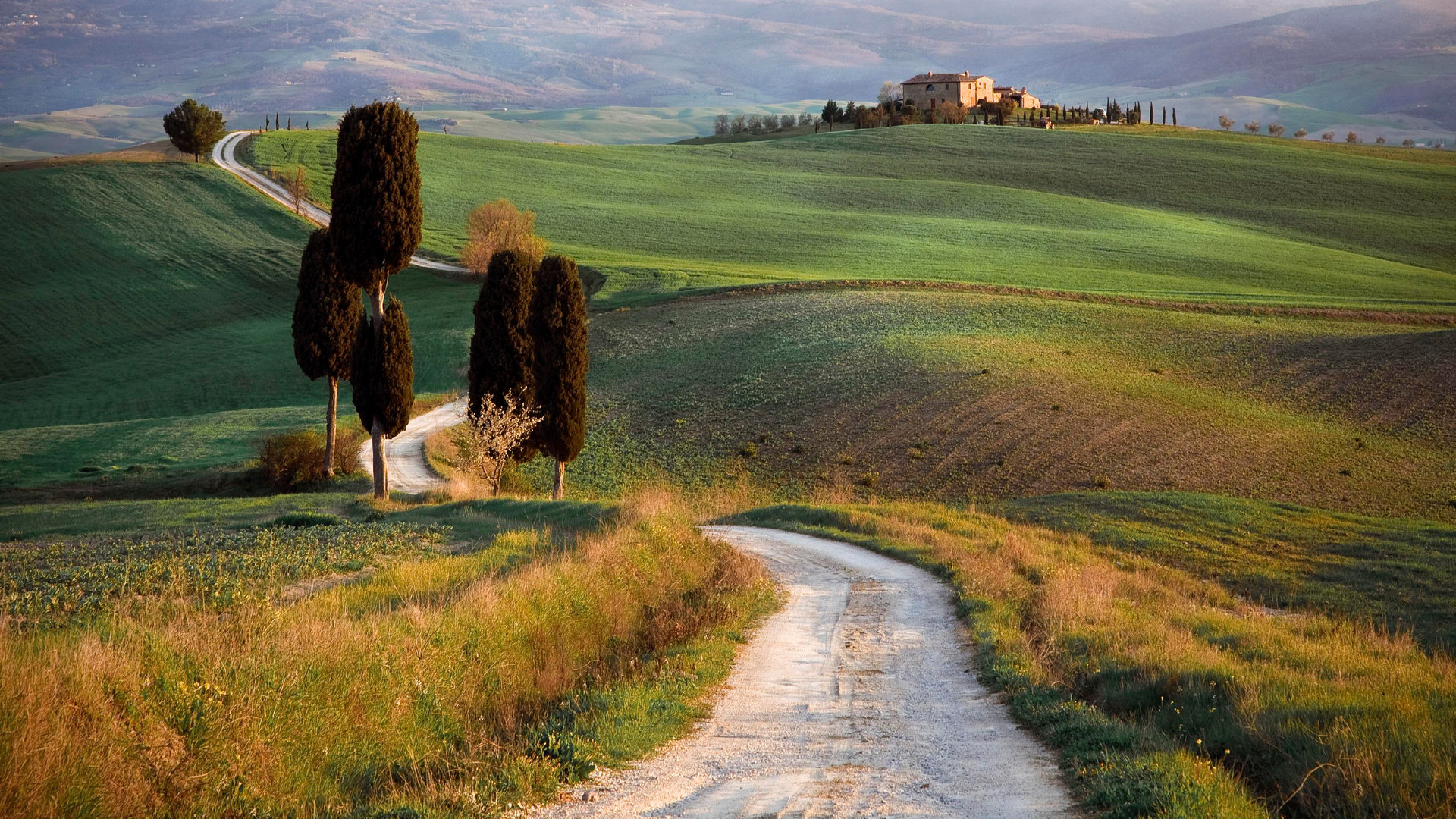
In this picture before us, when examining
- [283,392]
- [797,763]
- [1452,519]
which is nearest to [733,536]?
[797,763]

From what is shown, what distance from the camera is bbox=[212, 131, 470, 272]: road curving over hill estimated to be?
77188mm

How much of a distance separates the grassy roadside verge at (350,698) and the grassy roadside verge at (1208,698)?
3.77 meters

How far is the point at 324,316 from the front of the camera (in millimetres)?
35750

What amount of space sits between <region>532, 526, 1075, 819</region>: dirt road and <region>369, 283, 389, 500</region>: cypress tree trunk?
59.9 ft

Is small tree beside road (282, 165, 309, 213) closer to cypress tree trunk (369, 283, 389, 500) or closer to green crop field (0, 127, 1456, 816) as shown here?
green crop field (0, 127, 1456, 816)

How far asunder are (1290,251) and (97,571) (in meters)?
82.1

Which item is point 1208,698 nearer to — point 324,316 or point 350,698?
point 350,698

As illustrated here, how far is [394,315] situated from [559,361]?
17.5 feet

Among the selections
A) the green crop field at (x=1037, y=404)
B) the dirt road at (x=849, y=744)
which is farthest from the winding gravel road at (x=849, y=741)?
the green crop field at (x=1037, y=404)

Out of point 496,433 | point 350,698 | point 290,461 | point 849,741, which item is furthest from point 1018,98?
point 350,698

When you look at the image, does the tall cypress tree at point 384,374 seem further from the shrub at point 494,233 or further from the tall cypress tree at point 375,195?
→ the shrub at point 494,233

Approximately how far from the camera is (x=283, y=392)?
52.6 metres

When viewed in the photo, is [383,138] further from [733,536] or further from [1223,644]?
[1223,644]

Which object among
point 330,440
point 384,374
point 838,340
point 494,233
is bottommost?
point 330,440
